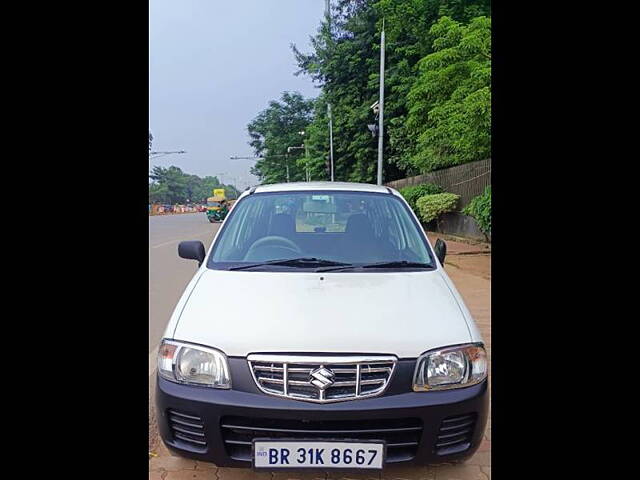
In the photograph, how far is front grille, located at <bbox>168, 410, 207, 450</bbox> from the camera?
2.02 meters

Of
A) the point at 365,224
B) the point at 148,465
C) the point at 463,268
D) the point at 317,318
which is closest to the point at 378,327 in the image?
the point at 317,318

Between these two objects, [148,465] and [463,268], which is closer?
[148,465]

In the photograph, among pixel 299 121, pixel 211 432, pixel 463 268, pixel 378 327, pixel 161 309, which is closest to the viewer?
pixel 211 432

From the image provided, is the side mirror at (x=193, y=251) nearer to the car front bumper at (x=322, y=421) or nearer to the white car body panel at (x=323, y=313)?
the white car body panel at (x=323, y=313)

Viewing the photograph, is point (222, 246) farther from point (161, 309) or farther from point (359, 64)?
point (359, 64)

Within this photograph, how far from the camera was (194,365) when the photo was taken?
6.90ft

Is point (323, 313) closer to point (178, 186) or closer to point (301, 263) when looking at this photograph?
point (301, 263)

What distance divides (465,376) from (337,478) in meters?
0.83

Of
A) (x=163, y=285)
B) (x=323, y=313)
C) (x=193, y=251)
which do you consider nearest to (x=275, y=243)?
(x=193, y=251)

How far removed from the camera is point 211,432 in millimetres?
1996

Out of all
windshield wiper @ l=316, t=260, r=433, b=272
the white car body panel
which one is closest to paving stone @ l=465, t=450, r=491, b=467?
the white car body panel

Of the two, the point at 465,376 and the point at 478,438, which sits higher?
the point at 465,376

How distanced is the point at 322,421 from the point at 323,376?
0.19m

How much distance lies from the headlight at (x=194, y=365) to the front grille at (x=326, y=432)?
0.19 metres
